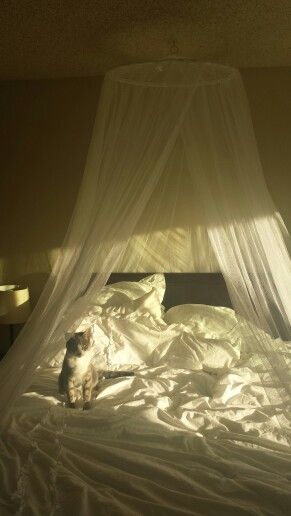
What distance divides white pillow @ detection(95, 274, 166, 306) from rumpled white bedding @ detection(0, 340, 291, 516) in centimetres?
80

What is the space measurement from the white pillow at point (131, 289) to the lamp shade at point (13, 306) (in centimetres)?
67

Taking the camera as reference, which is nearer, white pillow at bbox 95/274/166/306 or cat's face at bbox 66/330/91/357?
cat's face at bbox 66/330/91/357

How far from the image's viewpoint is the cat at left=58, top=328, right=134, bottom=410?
87.9 inches

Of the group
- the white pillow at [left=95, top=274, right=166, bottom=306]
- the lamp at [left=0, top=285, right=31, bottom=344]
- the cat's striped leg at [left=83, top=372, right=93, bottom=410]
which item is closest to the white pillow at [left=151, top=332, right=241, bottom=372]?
the white pillow at [left=95, top=274, right=166, bottom=306]

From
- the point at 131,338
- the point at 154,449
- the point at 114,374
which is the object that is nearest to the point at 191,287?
the point at 131,338

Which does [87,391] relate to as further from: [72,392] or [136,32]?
[136,32]

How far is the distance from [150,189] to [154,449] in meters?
1.22

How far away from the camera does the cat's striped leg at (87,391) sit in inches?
88.1

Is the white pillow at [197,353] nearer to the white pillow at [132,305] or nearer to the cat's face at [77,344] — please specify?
the white pillow at [132,305]

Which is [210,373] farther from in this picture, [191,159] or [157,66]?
[157,66]

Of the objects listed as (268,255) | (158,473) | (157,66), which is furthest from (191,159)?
(158,473)

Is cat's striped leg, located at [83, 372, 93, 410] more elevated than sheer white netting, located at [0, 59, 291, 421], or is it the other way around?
sheer white netting, located at [0, 59, 291, 421]

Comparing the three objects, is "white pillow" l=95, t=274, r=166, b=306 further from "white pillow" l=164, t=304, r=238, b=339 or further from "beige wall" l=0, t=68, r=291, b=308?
"beige wall" l=0, t=68, r=291, b=308

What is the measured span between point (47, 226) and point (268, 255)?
7.03 ft
